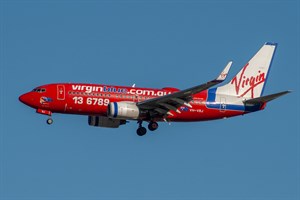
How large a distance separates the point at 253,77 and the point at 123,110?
14932mm

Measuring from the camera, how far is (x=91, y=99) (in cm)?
6266

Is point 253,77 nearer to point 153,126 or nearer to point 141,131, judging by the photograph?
point 153,126

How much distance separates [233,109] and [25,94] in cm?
1748

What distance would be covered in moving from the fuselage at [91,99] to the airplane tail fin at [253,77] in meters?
3.90

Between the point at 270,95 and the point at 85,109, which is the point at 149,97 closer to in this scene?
the point at 85,109

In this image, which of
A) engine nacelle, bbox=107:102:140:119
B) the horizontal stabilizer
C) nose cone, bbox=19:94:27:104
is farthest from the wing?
nose cone, bbox=19:94:27:104

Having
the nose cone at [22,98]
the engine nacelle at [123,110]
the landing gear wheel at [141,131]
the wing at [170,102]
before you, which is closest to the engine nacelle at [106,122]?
the landing gear wheel at [141,131]

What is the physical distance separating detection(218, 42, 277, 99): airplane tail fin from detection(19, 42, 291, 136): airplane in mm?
114

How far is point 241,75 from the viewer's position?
231 feet

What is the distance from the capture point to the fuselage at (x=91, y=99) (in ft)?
205

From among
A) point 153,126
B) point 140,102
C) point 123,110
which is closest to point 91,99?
point 123,110

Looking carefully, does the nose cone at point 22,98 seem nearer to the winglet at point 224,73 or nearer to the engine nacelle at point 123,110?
the engine nacelle at point 123,110

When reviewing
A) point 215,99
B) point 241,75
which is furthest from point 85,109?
point 241,75

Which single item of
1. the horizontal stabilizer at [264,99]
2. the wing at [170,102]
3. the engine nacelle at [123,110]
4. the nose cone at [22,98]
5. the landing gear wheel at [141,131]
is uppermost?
the nose cone at [22,98]
